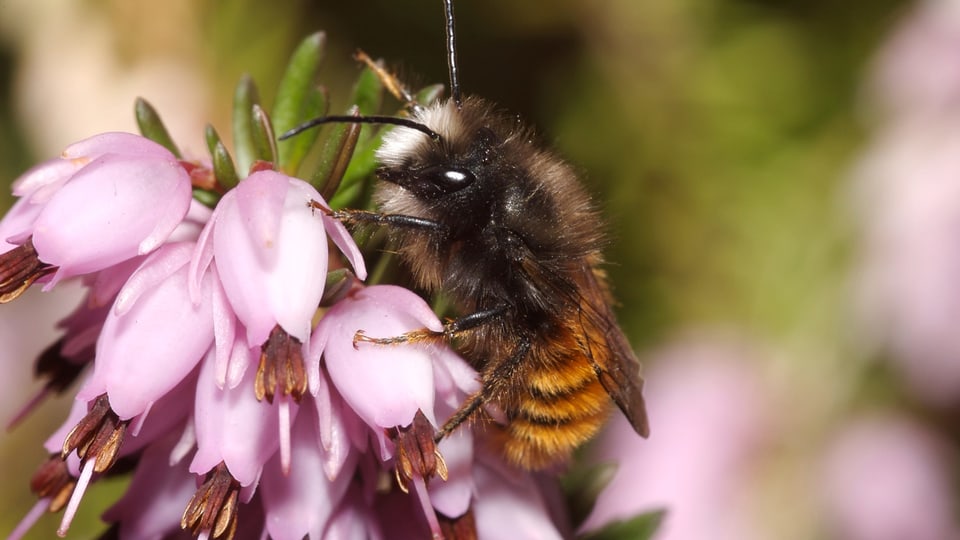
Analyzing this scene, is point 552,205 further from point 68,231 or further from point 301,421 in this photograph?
point 68,231

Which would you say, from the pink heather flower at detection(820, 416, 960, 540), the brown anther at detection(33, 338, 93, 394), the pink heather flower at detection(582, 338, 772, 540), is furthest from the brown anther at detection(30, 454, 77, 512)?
the pink heather flower at detection(820, 416, 960, 540)

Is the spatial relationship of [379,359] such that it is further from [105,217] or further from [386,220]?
[105,217]

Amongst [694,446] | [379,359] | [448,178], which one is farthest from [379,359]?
[694,446]

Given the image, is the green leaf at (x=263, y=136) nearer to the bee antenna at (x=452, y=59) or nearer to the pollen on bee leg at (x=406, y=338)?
the bee antenna at (x=452, y=59)

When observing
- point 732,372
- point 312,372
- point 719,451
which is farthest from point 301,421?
point 732,372

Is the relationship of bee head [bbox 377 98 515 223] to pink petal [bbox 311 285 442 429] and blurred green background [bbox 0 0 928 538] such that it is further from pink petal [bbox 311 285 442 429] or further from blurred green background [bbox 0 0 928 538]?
blurred green background [bbox 0 0 928 538]

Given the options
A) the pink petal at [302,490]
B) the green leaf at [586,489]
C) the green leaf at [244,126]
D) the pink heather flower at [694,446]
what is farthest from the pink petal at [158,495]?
the pink heather flower at [694,446]
